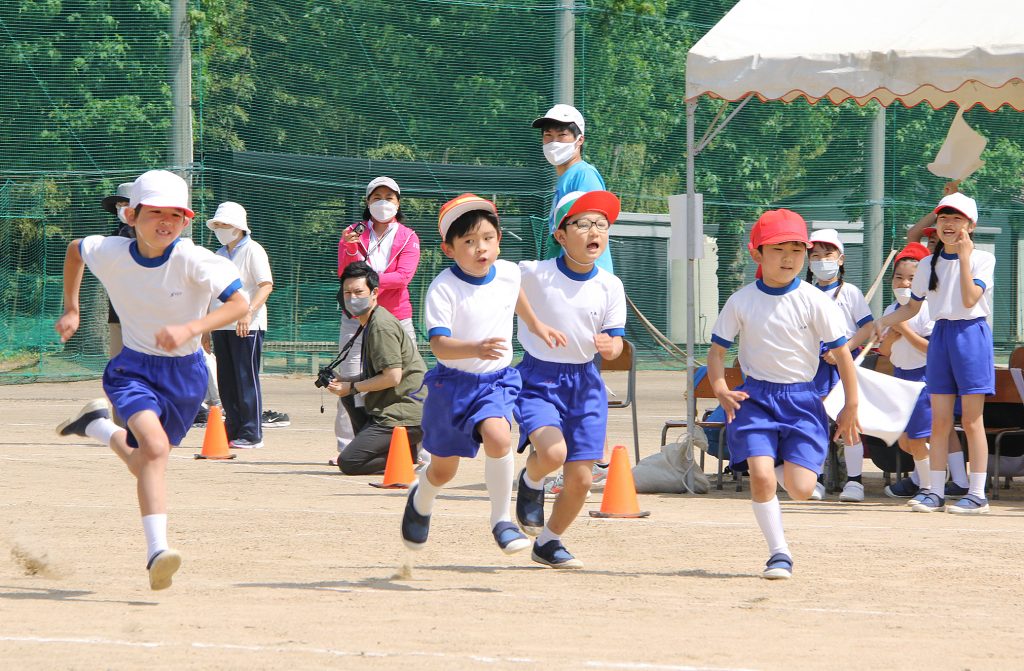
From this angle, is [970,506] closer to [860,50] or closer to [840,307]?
[840,307]

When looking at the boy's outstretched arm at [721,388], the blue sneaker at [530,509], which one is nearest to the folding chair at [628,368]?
the blue sneaker at [530,509]

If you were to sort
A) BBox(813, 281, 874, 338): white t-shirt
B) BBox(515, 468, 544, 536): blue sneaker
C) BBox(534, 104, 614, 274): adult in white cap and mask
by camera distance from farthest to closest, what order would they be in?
BBox(813, 281, 874, 338): white t-shirt
BBox(534, 104, 614, 274): adult in white cap and mask
BBox(515, 468, 544, 536): blue sneaker

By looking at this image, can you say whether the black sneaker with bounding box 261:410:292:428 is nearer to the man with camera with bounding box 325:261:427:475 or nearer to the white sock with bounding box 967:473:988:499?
the man with camera with bounding box 325:261:427:475

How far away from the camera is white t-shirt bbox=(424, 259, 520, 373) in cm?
668

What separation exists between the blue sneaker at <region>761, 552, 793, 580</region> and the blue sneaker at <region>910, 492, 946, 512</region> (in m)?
3.03

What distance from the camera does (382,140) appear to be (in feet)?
77.7

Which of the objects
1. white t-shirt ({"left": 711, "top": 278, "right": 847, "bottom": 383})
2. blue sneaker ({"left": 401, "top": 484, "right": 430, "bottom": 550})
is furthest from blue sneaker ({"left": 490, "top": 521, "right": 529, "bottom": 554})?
white t-shirt ({"left": 711, "top": 278, "right": 847, "bottom": 383})

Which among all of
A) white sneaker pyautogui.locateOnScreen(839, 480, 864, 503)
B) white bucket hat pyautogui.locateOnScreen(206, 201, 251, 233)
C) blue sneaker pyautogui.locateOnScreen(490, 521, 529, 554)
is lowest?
white sneaker pyautogui.locateOnScreen(839, 480, 864, 503)

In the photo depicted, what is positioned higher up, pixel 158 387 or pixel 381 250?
pixel 381 250

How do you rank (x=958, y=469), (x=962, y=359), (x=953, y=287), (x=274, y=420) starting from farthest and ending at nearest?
(x=274, y=420) < (x=958, y=469) < (x=953, y=287) < (x=962, y=359)

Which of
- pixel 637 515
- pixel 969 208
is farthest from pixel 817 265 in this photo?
pixel 637 515

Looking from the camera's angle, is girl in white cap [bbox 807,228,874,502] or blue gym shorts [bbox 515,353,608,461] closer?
blue gym shorts [bbox 515,353,608,461]

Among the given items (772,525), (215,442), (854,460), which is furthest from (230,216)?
(772,525)

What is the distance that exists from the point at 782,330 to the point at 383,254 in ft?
17.4
